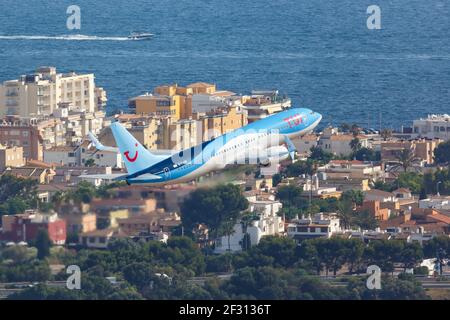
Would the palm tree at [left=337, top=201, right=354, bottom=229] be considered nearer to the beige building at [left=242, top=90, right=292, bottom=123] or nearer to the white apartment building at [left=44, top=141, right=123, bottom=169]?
the white apartment building at [left=44, top=141, right=123, bottom=169]

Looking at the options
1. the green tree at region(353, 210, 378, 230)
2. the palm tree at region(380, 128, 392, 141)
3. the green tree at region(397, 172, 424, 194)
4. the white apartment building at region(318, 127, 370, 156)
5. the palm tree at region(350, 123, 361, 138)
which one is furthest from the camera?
the palm tree at region(380, 128, 392, 141)

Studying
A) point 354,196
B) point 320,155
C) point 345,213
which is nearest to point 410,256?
point 345,213

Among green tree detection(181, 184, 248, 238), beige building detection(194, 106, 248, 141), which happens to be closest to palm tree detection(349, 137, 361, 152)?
beige building detection(194, 106, 248, 141)

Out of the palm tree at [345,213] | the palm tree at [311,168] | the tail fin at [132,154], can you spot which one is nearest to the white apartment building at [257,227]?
the palm tree at [345,213]

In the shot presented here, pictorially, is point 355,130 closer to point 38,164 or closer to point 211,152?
point 38,164

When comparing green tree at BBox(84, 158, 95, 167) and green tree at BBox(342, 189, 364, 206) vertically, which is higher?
green tree at BBox(84, 158, 95, 167)

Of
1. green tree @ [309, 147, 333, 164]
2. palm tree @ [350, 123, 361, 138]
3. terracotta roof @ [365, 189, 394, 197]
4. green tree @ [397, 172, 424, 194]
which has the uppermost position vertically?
palm tree @ [350, 123, 361, 138]

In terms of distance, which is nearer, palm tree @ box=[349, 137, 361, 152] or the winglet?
the winglet
